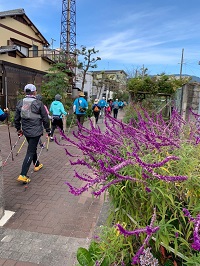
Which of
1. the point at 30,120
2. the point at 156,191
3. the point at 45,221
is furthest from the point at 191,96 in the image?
the point at 156,191

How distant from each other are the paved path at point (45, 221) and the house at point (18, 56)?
8.63 metres

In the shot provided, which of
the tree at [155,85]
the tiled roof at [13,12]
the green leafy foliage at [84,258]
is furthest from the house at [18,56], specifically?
the green leafy foliage at [84,258]

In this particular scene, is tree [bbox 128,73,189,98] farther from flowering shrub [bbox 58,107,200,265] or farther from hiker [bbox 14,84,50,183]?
flowering shrub [bbox 58,107,200,265]

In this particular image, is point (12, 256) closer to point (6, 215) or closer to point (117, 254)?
point (6, 215)

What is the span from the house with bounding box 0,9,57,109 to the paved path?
863 centimetres

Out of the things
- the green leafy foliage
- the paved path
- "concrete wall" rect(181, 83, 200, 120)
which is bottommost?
the paved path

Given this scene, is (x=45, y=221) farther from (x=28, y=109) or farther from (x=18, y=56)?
(x=18, y=56)

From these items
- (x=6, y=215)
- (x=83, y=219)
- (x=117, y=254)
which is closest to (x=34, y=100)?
(x=6, y=215)

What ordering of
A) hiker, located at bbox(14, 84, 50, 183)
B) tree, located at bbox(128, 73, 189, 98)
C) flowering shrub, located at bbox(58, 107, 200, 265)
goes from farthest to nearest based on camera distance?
tree, located at bbox(128, 73, 189, 98) < hiker, located at bbox(14, 84, 50, 183) < flowering shrub, located at bbox(58, 107, 200, 265)

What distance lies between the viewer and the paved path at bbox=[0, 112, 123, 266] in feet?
8.30

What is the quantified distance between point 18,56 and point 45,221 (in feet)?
57.7

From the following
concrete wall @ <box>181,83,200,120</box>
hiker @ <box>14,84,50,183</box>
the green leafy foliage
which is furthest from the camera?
concrete wall @ <box>181,83,200,120</box>

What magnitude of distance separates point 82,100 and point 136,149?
813 cm

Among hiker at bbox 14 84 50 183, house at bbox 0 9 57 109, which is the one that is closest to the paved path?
hiker at bbox 14 84 50 183
